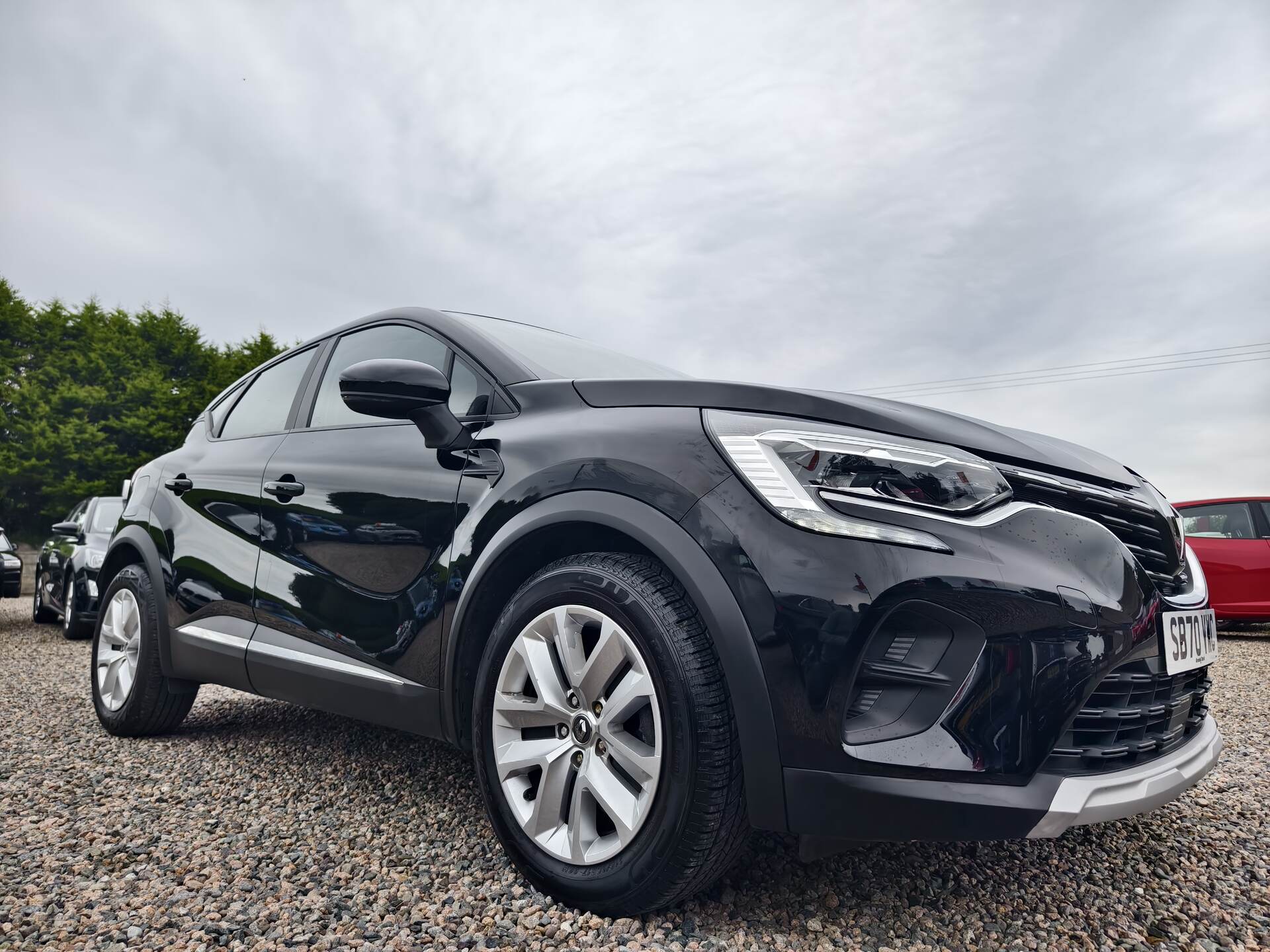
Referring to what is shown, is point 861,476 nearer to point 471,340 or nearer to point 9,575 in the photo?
point 471,340

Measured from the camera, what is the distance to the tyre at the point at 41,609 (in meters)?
10.0

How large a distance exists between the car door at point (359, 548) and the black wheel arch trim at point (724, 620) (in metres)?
0.53

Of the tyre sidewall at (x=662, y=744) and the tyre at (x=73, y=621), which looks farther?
the tyre at (x=73, y=621)

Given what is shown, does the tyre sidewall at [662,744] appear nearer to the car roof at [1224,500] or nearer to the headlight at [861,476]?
the headlight at [861,476]

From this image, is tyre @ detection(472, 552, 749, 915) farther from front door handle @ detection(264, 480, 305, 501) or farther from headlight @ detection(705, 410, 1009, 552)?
front door handle @ detection(264, 480, 305, 501)

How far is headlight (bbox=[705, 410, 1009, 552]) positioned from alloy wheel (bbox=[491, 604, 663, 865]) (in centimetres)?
46

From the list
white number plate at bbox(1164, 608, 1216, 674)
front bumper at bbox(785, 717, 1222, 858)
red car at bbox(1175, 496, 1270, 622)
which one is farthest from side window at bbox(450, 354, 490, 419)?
red car at bbox(1175, 496, 1270, 622)

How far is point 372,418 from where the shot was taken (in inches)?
111

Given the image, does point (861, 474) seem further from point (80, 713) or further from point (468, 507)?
point (80, 713)

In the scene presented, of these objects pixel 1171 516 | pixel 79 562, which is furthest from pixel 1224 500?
pixel 79 562

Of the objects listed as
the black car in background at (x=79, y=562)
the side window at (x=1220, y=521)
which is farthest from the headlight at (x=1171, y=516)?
the black car in background at (x=79, y=562)

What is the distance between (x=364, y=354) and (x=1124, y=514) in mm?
2409

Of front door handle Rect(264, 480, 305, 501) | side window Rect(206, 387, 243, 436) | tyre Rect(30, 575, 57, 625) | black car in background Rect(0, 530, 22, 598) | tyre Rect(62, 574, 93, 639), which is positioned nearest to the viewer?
front door handle Rect(264, 480, 305, 501)

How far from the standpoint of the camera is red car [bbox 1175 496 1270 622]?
8.40 m
